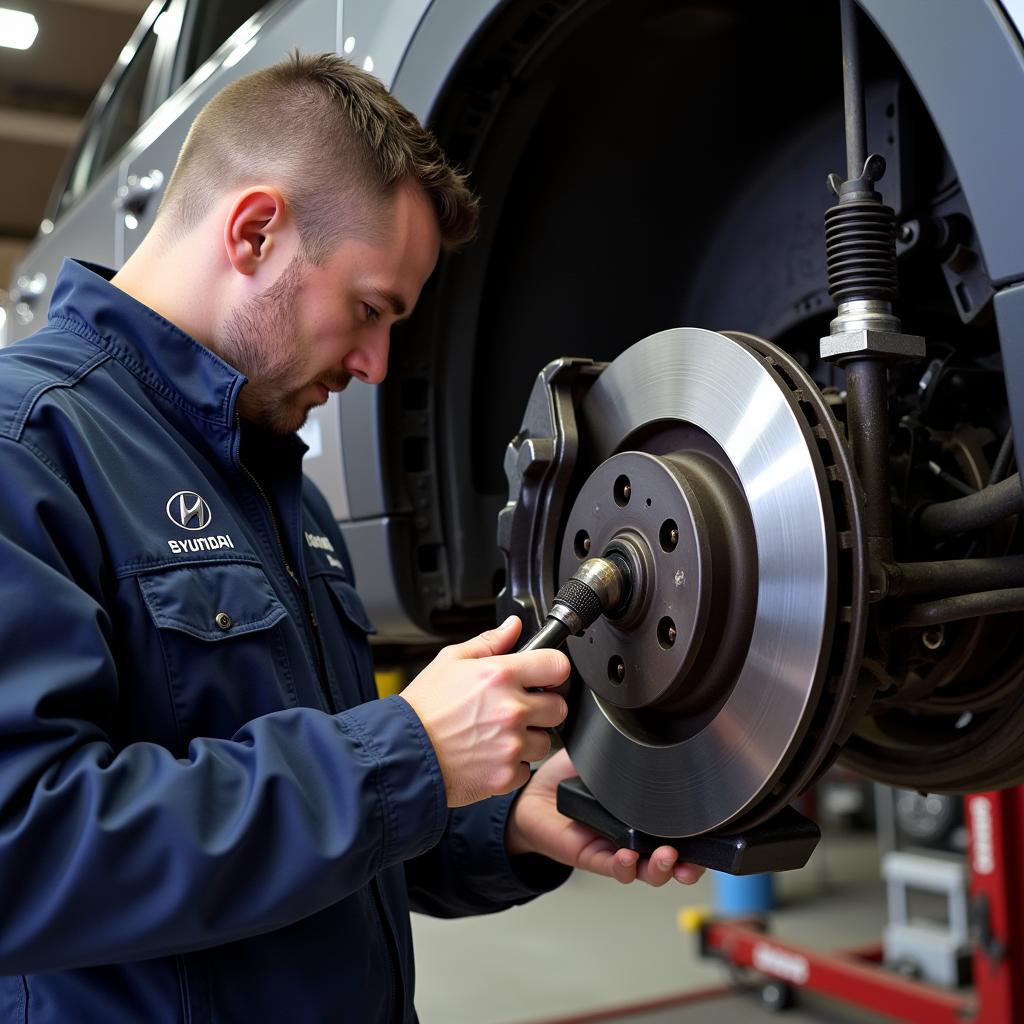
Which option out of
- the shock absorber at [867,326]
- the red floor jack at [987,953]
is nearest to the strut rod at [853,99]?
the shock absorber at [867,326]

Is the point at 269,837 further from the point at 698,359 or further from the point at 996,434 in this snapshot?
the point at 996,434

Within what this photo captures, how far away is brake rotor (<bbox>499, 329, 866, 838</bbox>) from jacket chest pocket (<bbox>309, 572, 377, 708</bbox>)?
0.16m

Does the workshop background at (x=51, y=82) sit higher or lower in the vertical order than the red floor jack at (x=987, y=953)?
higher

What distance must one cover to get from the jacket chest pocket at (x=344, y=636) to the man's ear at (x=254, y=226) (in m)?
0.27

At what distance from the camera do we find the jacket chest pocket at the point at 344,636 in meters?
0.91

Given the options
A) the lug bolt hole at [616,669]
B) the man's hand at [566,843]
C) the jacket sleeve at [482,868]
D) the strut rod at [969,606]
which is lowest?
the jacket sleeve at [482,868]

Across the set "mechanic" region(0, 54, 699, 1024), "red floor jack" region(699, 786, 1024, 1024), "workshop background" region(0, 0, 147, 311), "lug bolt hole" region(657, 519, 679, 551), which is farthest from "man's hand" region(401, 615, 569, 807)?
"workshop background" region(0, 0, 147, 311)

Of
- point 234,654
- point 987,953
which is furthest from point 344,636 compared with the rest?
point 987,953

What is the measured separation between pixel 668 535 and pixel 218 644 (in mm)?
305

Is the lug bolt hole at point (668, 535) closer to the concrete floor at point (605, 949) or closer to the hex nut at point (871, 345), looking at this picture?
the hex nut at point (871, 345)

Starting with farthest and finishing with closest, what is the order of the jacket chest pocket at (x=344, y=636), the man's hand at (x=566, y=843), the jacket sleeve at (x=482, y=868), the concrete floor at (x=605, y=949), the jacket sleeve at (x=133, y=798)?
the concrete floor at (x=605, y=949)
the jacket sleeve at (x=482, y=868)
the jacket chest pocket at (x=344, y=636)
the man's hand at (x=566, y=843)
the jacket sleeve at (x=133, y=798)

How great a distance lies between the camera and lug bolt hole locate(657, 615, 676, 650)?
72cm

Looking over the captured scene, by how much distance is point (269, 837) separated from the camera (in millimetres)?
613

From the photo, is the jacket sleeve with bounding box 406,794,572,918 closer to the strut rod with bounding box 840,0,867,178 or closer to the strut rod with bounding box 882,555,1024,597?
the strut rod with bounding box 882,555,1024,597
